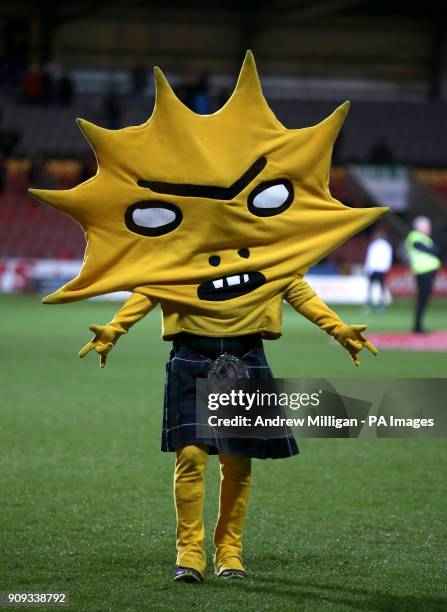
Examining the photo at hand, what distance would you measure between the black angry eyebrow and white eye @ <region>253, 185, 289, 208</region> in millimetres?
94

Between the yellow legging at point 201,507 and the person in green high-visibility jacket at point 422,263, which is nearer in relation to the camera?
the yellow legging at point 201,507

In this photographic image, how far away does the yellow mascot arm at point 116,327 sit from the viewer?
222 inches

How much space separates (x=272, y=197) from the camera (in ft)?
19.2

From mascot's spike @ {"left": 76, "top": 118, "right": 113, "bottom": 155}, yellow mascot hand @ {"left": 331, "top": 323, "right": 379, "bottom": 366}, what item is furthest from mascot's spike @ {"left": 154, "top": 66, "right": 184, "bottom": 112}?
yellow mascot hand @ {"left": 331, "top": 323, "right": 379, "bottom": 366}

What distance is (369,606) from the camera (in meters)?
5.16

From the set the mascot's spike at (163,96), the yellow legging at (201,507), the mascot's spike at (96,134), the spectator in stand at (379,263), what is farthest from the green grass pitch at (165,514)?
the spectator in stand at (379,263)

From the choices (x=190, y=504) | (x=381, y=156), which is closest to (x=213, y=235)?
(x=190, y=504)

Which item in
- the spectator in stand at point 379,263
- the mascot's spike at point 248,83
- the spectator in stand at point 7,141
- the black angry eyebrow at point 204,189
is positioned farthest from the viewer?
the spectator in stand at point 7,141

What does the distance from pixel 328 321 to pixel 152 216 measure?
38.2 inches

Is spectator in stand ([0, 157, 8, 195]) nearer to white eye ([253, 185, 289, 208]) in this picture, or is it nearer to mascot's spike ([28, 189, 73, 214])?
mascot's spike ([28, 189, 73, 214])

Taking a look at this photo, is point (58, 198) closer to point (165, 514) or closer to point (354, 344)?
point (354, 344)

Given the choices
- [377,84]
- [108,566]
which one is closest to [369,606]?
[108,566]

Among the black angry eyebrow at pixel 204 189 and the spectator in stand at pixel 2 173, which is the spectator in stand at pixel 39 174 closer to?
the spectator in stand at pixel 2 173

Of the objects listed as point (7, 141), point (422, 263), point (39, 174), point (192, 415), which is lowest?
point (192, 415)
